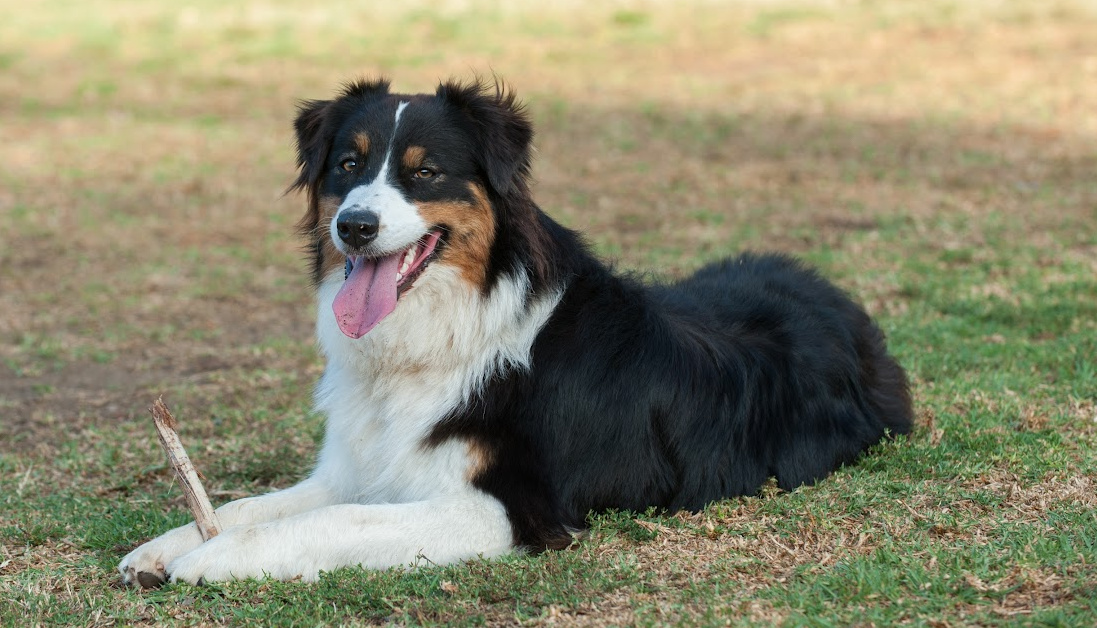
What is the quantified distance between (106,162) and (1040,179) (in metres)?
10.4

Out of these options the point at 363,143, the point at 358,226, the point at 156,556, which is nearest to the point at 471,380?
the point at 358,226

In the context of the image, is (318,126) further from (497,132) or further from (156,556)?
(156,556)

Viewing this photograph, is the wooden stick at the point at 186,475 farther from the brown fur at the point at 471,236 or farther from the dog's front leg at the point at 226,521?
the brown fur at the point at 471,236

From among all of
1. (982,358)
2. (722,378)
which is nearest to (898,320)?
(982,358)

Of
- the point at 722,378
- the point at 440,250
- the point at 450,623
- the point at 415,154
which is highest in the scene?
the point at 415,154

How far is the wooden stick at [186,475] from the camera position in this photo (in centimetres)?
483

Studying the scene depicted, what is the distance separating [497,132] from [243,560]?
2.01 m

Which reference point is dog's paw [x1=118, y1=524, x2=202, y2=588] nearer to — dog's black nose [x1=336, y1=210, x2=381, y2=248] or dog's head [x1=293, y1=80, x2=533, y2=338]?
dog's head [x1=293, y1=80, x2=533, y2=338]

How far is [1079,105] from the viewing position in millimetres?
14781

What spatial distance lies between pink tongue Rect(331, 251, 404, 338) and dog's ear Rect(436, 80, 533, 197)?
0.53 meters

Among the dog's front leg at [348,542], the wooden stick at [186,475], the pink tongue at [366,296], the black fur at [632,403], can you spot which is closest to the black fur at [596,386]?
the black fur at [632,403]

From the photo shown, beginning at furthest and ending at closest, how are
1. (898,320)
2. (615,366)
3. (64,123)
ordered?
1. (64,123)
2. (898,320)
3. (615,366)

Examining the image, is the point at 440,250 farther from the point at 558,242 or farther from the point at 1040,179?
the point at 1040,179

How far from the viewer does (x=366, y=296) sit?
498 centimetres
